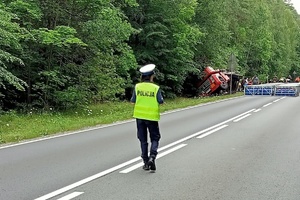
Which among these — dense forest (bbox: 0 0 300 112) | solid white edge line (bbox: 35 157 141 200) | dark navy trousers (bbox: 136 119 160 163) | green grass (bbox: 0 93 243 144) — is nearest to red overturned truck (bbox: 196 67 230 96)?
dense forest (bbox: 0 0 300 112)

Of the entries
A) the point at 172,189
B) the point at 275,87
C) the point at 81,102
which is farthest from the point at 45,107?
the point at 275,87

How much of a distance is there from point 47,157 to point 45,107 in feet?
37.5

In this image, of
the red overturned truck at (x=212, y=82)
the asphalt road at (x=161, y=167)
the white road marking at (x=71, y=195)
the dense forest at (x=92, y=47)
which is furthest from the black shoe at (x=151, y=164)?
the red overturned truck at (x=212, y=82)

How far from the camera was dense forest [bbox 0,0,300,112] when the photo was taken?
18.0 meters

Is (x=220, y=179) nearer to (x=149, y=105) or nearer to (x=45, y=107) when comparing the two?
(x=149, y=105)

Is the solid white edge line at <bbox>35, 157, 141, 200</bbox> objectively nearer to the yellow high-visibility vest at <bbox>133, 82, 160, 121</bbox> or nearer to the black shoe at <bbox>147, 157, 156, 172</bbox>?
the black shoe at <bbox>147, 157, 156, 172</bbox>

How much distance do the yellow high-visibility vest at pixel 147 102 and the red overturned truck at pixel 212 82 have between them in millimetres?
32059

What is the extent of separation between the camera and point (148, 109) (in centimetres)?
754

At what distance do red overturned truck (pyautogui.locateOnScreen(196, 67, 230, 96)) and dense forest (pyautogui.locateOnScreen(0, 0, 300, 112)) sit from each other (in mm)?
1099

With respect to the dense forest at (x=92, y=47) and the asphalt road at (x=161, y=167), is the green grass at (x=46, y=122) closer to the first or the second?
the dense forest at (x=92, y=47)

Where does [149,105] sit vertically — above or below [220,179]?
above

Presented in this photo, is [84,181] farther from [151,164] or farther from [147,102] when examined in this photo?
[147,102]

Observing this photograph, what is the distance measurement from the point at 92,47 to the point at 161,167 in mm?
14040

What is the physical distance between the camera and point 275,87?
143 feet
